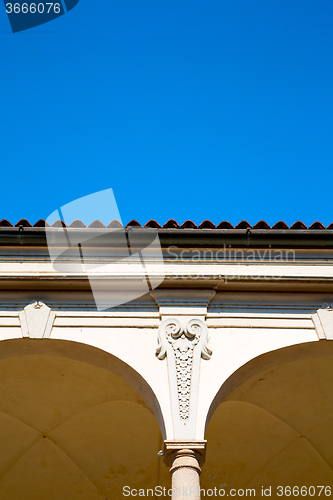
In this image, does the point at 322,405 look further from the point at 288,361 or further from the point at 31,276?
the point at 31,276

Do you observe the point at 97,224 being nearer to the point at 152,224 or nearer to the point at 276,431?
the point at 152,224

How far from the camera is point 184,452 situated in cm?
479

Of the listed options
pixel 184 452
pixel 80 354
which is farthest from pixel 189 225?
pixel 184 452

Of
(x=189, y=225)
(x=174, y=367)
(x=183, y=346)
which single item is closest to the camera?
(x=174, y=367)

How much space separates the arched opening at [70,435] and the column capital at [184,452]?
1502 mm

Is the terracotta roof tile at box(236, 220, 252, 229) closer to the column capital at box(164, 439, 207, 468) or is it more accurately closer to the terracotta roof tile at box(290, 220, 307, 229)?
the terracotta roof tile at box(290, 220, 307, 229)

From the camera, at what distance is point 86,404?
6816 mm

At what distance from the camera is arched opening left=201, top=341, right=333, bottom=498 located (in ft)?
20.8

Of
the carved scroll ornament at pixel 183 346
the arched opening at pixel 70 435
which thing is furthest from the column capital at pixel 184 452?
the arched opening at pixel 70 435

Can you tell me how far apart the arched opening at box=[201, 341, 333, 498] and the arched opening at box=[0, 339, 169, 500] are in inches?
32.8

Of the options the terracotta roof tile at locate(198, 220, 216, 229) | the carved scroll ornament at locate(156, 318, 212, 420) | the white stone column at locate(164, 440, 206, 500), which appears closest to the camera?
the white stone column at locate(164, 440, 206, 500)

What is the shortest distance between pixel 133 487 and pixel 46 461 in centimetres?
121

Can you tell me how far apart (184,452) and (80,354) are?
154cm

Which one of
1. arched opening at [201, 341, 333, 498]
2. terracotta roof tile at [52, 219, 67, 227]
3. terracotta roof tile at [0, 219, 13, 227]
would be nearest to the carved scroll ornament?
arched opening at [201, 341, 333, 498]
